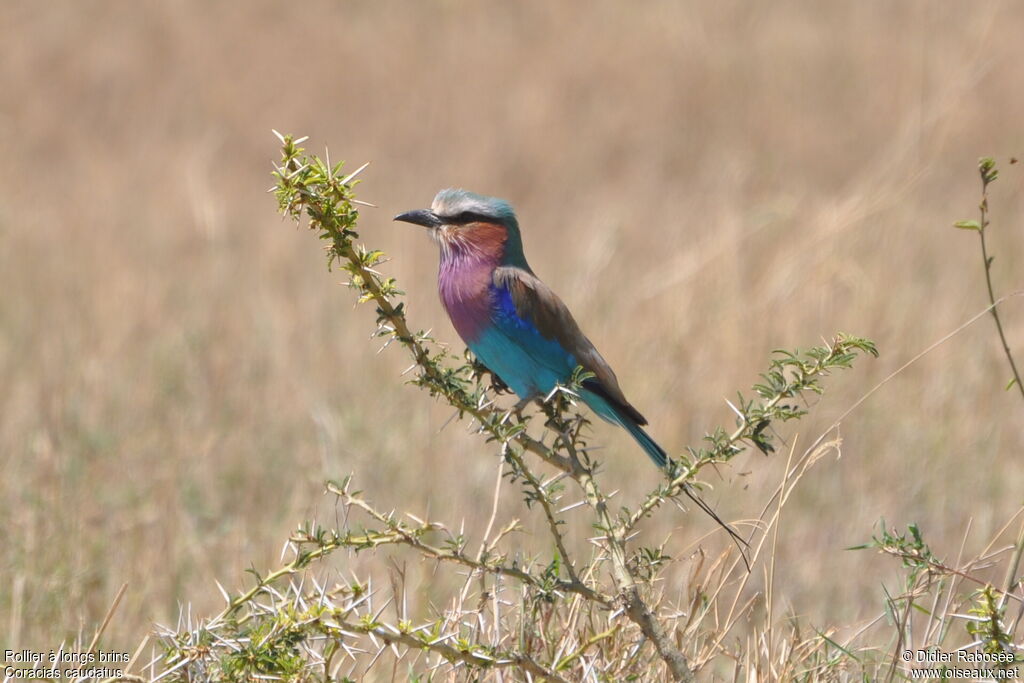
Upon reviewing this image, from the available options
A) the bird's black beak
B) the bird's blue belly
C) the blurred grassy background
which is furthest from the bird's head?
the blurred grassy background

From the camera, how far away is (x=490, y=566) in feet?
7.73

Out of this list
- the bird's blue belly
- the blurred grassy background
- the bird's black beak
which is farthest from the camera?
the blurred grassy background

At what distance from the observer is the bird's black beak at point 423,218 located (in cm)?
325

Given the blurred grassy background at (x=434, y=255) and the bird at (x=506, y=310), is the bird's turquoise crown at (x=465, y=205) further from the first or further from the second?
the blurred grassy background at (x=434, y=255)

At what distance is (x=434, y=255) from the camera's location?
7664 millimetres

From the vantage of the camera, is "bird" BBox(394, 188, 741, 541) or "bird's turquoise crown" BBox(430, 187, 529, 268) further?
"bird's turquoise crown" BBox(430, 187, 529, 268)

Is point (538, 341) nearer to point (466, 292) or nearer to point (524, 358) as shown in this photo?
point (524, 358)

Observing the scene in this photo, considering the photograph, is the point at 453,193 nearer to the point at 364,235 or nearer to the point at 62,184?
the point at 364,235

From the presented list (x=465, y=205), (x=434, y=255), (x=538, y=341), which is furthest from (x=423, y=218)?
(x=434, y=255)

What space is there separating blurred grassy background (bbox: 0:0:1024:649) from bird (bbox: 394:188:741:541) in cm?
56

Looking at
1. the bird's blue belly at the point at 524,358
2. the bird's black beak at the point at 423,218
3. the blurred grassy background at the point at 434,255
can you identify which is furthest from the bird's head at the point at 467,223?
the blurred grassy background at the point at 434,255

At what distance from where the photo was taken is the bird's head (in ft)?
11.0

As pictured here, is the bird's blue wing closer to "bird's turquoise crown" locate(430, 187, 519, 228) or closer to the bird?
the bird

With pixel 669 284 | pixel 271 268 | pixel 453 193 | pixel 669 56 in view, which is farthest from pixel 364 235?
pixel 453 193
